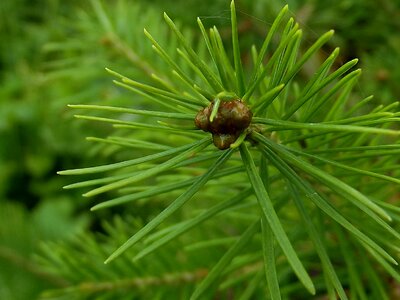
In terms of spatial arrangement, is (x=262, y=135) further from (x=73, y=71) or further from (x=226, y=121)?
(x=73, y=71)

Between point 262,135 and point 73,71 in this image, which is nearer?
point 262,135

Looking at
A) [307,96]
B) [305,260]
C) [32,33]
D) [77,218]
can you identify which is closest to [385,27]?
[305,260]

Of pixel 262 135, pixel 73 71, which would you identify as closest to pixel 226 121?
pixel 262 135

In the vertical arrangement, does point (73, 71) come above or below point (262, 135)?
below

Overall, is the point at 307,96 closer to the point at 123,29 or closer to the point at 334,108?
the point at 334,108

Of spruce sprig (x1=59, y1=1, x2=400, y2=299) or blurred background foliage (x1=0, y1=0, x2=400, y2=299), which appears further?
blurred background foliage (x1=0, y1=0, x2=400, y2=299)
